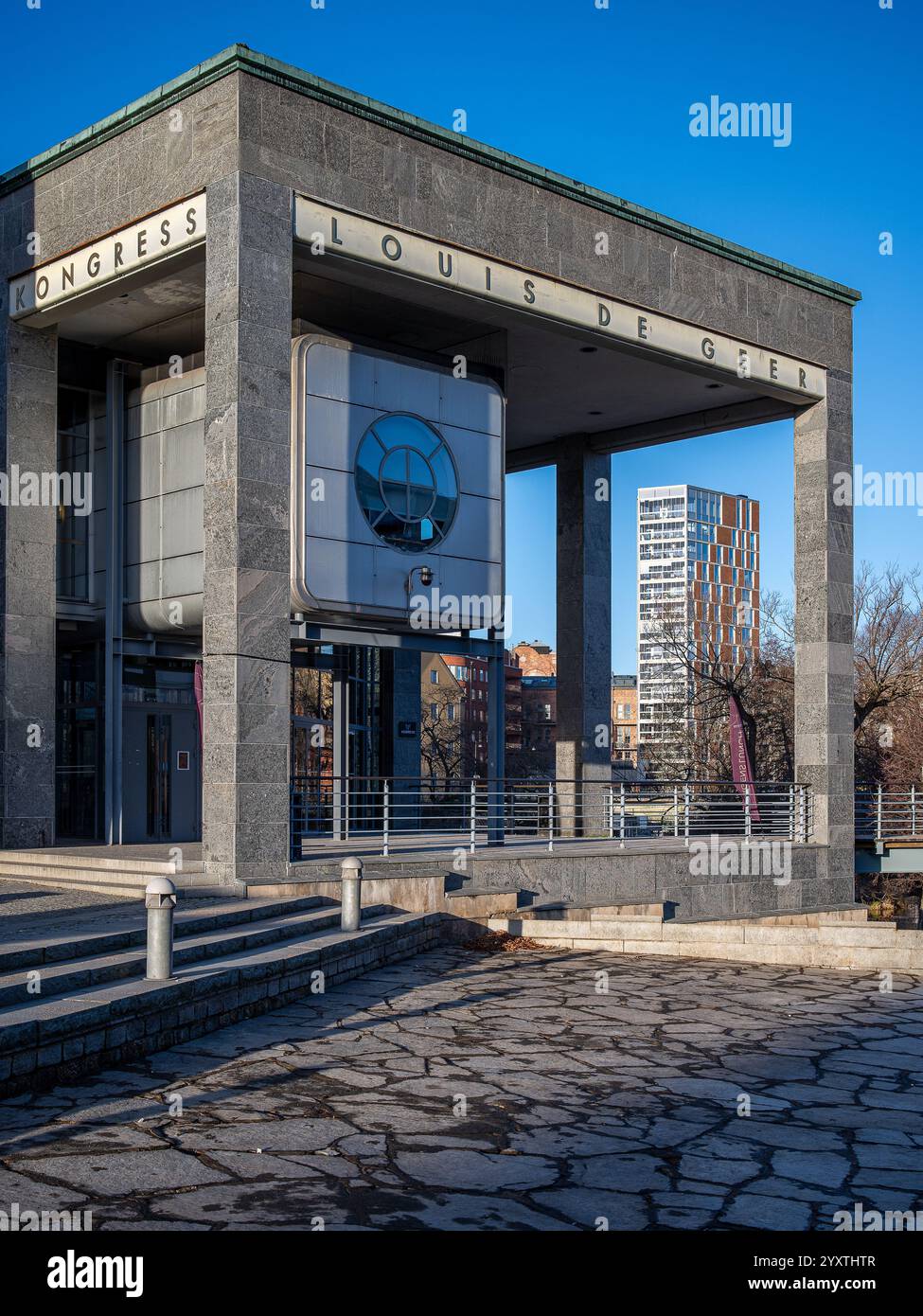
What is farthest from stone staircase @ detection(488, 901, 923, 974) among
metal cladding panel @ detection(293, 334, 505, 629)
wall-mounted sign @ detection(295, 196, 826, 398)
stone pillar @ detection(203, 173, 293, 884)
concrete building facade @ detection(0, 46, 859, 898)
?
wall-mounted sign @ detection(295, 196, 826, 398)

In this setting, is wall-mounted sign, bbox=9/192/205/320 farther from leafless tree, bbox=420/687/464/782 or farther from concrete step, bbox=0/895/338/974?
leafless tree, bbox=420/687/464/782

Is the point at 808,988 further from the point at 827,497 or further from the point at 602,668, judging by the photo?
the point at 602,668

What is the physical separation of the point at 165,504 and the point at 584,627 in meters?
10.1

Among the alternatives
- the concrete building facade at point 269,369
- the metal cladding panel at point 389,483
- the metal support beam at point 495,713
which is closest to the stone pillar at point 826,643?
the concrete building facade at point 269,369

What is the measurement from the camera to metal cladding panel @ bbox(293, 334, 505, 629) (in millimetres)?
18625

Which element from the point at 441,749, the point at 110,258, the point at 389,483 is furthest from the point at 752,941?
the point at 441,749

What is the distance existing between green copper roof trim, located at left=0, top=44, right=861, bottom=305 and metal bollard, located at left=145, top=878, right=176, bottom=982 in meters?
10.8

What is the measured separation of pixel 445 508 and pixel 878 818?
12.0 meters

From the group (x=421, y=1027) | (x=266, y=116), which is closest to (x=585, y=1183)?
(x=421, y=1027)

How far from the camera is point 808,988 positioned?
1238 centimetres

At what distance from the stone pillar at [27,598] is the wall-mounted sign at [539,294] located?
216 inches

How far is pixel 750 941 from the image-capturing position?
14914mm

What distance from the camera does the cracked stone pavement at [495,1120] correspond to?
5.78 m
